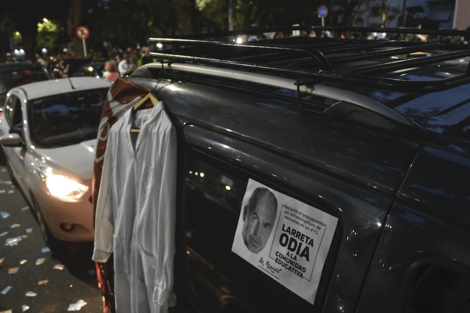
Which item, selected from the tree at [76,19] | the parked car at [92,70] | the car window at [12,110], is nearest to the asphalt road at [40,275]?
the car window at [12,110]

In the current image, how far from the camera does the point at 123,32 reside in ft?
131

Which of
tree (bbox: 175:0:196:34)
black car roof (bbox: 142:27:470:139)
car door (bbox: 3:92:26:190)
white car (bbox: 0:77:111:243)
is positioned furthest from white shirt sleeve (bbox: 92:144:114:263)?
tree (bbox: 175:0:196:34)

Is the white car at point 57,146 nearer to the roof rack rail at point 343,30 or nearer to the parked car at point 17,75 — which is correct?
the roof rack rail at point 343,30

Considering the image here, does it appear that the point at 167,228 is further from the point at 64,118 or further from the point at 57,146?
the point at 64,118

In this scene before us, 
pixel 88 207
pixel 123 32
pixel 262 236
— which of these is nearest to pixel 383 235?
pixel 262 236

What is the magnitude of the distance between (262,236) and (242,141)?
376 mm

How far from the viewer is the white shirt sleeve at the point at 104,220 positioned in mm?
2236

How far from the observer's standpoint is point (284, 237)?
1.27m

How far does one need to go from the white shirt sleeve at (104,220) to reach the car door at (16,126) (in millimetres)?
2840

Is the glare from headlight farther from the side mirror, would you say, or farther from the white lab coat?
the white lab coat

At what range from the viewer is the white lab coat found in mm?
1783

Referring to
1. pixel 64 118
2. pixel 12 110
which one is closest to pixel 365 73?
pixel 64 118

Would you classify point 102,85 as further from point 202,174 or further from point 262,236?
point 262,236

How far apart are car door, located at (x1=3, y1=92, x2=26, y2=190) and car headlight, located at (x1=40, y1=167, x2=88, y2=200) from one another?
2.81 feet
